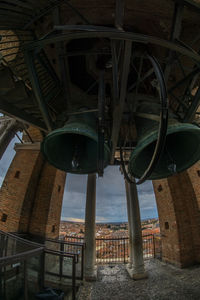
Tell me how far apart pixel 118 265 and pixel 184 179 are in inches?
178

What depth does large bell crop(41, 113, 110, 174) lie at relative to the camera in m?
2.38

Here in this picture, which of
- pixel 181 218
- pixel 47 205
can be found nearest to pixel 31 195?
pixel 47 205

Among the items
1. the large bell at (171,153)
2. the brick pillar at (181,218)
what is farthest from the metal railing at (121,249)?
Result: the large bell at (171,153)

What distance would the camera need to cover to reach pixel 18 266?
2.98 m

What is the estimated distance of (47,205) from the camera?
6125mm

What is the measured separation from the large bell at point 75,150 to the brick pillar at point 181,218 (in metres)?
5.34

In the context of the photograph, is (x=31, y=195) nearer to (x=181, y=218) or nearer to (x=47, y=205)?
(x=47, y=205)

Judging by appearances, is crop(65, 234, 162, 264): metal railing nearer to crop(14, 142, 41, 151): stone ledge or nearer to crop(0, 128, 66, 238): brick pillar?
crop(0, 128, 66, 238): brick pillar

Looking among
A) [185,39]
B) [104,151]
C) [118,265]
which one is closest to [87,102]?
[104,151]

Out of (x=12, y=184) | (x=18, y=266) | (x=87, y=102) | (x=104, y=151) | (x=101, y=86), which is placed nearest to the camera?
(x=104, y=151)

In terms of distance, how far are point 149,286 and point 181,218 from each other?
2.91 metres

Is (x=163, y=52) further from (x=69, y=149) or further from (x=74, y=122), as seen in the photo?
(x=69, y=149)

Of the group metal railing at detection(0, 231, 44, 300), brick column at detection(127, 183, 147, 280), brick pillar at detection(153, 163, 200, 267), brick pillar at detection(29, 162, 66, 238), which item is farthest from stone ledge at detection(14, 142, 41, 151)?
brick pillar at detection(153, 163, 200, 267)

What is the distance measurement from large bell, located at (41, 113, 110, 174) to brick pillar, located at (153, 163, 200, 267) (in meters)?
5.34
